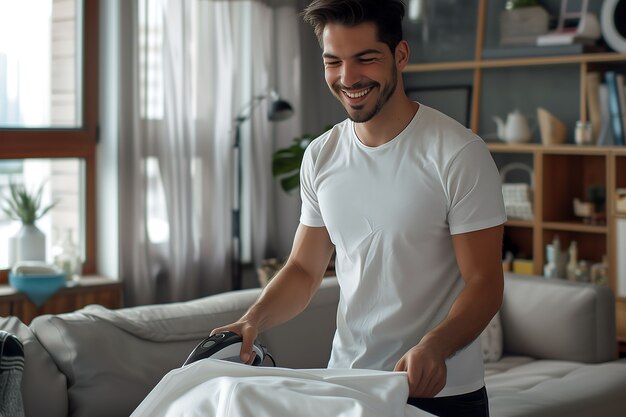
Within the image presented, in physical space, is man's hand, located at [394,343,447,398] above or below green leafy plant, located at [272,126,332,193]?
below

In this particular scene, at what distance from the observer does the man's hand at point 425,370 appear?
1574 mm

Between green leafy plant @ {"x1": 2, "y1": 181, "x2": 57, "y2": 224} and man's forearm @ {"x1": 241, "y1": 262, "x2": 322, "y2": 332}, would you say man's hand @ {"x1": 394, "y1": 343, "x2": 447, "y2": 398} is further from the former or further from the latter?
green leafy plant @ {"x1": 2, "y1": 181, "x2": 57, "y2": 224}

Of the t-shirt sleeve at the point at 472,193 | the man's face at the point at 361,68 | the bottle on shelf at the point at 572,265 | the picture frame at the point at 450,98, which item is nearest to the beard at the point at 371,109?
the man's face at the point at 361,68

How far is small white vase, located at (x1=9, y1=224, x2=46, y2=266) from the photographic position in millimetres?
4223

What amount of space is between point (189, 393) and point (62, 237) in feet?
9.83

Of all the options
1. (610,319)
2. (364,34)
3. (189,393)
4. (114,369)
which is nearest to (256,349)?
(189,393)

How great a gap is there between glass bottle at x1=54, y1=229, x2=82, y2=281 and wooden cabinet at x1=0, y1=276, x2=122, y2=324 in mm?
58

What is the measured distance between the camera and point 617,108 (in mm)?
4277

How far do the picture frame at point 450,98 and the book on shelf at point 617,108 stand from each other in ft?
3.01

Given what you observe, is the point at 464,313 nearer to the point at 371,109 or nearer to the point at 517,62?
the point at 371,109

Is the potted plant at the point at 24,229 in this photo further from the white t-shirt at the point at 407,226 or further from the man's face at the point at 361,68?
the man's face at the point at 361,68

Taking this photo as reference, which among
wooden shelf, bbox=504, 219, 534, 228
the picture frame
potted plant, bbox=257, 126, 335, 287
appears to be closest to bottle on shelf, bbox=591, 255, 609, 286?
wooden shelf, bbox=504, 219, 534, 228

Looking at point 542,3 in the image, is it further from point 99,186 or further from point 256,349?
point 256,349

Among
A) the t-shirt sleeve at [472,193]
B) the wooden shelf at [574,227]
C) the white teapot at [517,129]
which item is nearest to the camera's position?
the t-shirt sleeve at [472,193]
